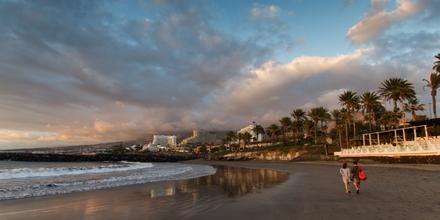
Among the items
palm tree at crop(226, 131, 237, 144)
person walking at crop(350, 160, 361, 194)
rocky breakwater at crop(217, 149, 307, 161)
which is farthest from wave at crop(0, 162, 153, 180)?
palm tree at crop(226, 131, 237, 144)

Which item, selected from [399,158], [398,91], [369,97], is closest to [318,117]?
[369,97]

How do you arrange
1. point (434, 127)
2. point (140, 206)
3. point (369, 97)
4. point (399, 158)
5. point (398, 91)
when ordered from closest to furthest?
point (140, 206), point (399, 158), point (434, 127), point (398, 91), point (369, 97)

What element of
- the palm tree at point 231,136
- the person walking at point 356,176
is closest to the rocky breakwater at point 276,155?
the palm tree at point 231,136

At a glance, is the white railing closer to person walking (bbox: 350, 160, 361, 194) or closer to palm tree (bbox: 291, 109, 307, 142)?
person walking (bbox: 350, 160, 361, 194)

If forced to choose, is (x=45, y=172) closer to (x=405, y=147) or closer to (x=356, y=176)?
(x=356, y=176)

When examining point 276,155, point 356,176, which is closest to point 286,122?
point 276,155

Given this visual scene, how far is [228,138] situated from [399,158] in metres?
142

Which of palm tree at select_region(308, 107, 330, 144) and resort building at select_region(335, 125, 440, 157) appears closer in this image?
resort building at select_region(335, 125, 440, 157)

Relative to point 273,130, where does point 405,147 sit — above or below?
below

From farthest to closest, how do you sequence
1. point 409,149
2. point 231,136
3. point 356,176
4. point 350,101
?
1. point 231,136
2. point 350,101
3. point 409,149
4. point 356,176

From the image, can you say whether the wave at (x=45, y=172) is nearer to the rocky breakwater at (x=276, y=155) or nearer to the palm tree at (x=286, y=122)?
the rocky breakwater at (x=276, y=155)

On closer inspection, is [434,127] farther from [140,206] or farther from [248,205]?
[140,206]

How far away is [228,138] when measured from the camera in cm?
17762

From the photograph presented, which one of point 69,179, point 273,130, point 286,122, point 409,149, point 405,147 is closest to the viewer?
point 69,179
